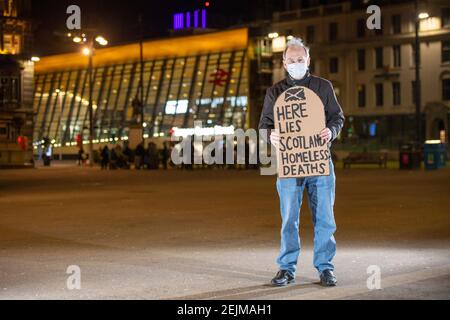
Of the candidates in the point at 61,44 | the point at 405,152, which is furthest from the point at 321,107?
the point at 61,44

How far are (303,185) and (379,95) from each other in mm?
69620

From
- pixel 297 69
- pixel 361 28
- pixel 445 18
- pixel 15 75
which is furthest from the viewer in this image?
pixel 361 28

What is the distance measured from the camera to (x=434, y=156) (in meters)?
39.6

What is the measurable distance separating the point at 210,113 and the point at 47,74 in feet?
96.4

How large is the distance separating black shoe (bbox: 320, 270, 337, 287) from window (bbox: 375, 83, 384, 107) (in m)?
69.5

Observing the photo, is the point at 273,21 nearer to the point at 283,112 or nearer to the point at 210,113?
the point at 210,113

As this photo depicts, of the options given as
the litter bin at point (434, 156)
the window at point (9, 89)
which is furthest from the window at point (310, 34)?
the litter bin at point (434, 156)

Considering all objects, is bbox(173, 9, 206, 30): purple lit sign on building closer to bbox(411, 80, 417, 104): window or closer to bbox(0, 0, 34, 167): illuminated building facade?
bbox(411, 80, 417, 104): window

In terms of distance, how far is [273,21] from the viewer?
8375 cm

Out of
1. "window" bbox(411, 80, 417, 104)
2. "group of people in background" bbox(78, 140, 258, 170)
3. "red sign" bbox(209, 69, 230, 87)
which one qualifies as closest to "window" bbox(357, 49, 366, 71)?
"window" bbox(411, 80, 417, 104)

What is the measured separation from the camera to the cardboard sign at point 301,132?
792 centimetres

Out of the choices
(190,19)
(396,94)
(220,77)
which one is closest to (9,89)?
(220,77)

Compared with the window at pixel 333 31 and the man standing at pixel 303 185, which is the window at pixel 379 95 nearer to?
the window at pixel 333 31

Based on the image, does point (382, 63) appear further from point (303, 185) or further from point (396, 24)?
point (303, 185)
